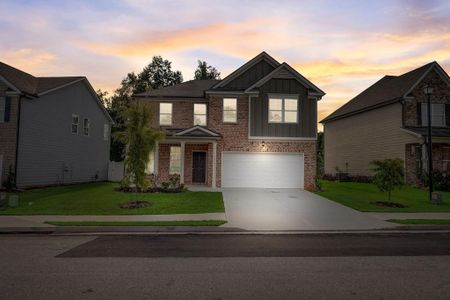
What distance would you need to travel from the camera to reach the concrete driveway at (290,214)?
11766mm

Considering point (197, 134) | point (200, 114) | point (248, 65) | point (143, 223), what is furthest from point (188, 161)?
point (143, 223)

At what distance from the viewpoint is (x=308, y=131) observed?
23.1 m

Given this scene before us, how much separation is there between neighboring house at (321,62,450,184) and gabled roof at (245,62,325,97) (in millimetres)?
7669

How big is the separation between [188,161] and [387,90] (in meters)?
18.2

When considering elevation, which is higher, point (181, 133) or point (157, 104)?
point (157, 104)

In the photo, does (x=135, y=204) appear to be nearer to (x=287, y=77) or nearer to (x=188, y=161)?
(x=188, y=161)

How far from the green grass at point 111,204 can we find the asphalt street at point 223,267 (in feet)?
12.6

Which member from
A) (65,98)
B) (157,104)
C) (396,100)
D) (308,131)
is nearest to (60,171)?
(65,98)

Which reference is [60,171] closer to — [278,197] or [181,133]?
[181,133]

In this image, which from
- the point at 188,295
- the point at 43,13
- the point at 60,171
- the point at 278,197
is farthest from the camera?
the point at 60,171

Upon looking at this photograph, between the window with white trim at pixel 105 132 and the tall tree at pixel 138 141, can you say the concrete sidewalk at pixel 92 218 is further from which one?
the window with white trim at pixel 105 132

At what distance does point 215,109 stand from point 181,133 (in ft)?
9.63

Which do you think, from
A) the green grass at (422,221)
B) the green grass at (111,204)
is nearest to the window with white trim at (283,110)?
the green grass at (111,204)

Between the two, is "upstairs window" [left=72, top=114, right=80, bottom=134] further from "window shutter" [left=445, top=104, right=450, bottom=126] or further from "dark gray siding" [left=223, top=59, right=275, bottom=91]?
"window shutter" [left=445, top=104, right=450, bottom=126]
